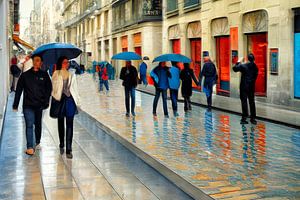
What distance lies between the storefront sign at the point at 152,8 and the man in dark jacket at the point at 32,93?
94.1ft

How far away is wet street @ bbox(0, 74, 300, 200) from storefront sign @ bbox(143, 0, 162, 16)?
24.8 m

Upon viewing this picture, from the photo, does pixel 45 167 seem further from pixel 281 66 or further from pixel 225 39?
pixel 225 39

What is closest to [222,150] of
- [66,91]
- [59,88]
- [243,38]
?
[66,91]

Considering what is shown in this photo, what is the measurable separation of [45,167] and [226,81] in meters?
17.0

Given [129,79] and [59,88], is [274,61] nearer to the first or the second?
[129,79]

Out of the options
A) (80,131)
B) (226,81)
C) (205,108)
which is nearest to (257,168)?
(80,131)

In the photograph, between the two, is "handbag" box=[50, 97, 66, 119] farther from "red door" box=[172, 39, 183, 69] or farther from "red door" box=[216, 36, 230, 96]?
"red door" box=[172, 39, 183, 69]

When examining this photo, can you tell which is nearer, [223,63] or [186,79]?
[186,79]

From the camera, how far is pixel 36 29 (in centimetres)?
16050

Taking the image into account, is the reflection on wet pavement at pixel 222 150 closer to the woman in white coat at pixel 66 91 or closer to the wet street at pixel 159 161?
the wet street at pixel 159 161

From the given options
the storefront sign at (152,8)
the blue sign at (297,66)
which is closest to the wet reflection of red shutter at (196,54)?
the storefront sign at (152,8)

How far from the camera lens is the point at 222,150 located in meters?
9.09

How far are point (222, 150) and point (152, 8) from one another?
29064 mm

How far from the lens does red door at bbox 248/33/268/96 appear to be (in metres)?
20.5
